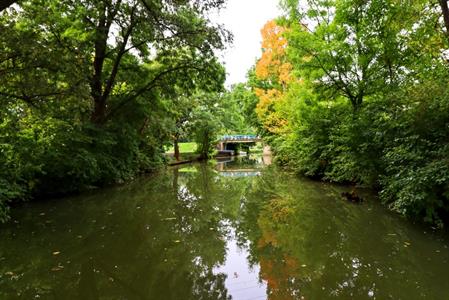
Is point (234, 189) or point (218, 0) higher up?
point (218, 0)

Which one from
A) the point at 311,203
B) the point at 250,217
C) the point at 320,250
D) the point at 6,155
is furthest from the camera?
the point at 311,203

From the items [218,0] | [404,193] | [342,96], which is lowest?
[404,193]

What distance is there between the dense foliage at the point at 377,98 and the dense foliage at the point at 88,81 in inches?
159

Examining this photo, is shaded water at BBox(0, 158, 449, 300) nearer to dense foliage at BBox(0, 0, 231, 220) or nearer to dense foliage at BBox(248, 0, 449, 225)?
dense foliage at BBox(248, 0, 449, 225)

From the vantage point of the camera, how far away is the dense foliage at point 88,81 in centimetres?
801

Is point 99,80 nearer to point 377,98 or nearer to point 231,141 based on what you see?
point 377,98

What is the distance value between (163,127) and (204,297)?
52.9 ft

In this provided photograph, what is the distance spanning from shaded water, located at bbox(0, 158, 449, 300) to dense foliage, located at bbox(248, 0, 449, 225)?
1.22 metres

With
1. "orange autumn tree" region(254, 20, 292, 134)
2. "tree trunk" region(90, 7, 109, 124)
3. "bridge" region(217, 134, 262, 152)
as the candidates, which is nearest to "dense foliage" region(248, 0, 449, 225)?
"orange autumn tree" region(254, 20, 292, 134)

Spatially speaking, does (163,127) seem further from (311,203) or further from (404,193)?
(404,193)

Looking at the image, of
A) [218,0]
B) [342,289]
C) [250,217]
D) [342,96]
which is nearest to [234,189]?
[250,217]

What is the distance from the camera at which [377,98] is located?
461 inches

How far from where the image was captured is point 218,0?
893 cm

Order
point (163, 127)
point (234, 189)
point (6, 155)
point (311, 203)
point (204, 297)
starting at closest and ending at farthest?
point (204, 297)
point (6, 155)
point (311, 203)
point (234, 189)
point (163, 127)
